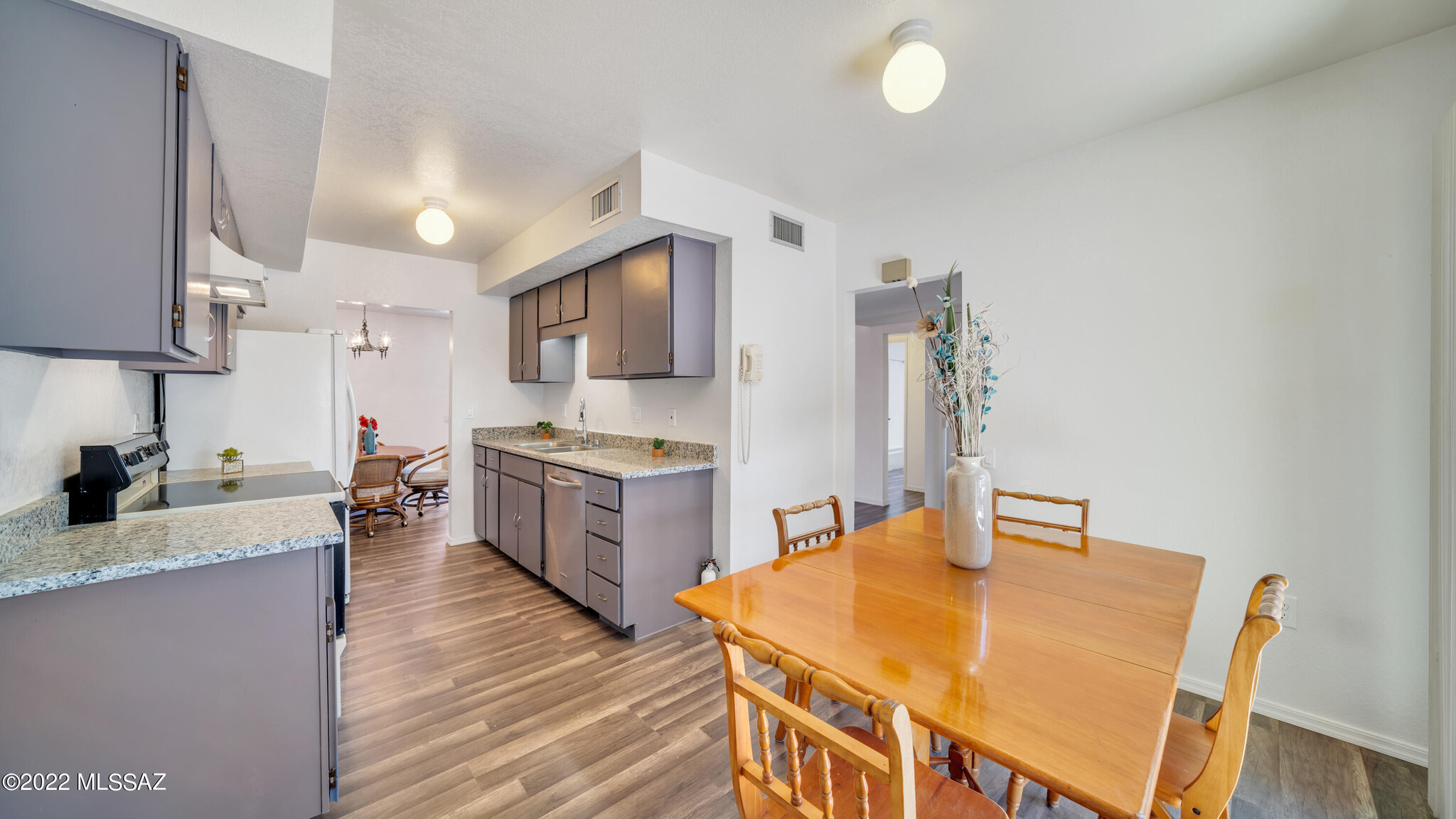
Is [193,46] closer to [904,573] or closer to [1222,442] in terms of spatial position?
[904,573]

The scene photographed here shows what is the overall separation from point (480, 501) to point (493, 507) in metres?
0.38

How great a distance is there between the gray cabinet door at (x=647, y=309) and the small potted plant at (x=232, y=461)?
2.06 metres

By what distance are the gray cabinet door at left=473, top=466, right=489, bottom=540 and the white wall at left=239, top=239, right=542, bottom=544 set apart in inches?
2.7

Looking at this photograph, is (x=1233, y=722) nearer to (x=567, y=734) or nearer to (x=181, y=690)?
(x=567, y=734)

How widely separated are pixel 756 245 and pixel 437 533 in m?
3.99

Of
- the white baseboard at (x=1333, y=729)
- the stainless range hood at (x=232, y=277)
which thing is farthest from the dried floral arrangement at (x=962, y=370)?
the stainless range hood at (x=232, y=277)

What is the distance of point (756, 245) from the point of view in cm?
322

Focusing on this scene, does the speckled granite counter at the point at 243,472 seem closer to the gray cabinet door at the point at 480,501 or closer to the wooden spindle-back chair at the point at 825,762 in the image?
the gray cabinet door at the point at 480,501

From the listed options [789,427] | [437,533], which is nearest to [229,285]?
[789,427]

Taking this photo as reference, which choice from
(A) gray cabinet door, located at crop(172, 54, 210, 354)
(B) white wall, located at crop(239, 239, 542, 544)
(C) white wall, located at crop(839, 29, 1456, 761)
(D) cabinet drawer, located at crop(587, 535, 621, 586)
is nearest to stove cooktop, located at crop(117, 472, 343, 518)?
(A) gray cabinet door, located at crop(172, 54, 210, 354)

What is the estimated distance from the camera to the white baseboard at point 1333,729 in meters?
1.81

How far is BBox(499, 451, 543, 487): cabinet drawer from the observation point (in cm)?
349

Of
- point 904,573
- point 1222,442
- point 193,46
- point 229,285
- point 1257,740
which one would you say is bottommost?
point 1257,740

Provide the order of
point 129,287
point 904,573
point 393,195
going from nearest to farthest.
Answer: point 129,287 < point 904,573 < point 393,195
